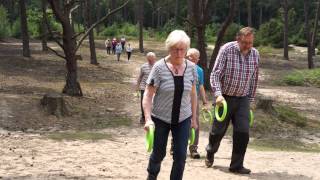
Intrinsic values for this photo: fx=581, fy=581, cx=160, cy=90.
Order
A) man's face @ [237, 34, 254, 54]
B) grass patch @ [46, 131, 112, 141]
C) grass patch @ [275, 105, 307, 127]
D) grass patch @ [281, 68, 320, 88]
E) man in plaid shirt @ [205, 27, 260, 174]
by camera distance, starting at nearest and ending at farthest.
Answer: man's face @ [237, 34, 254, 54] < man in plaid shirt @ [205, 27, 260, 174] < grass patch @ [46, 131, 112, 141] < grass patch @ [275, 105, 307, 127] < grass patch @ [281, 68, 320, 88]

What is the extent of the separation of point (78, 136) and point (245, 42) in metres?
5.30

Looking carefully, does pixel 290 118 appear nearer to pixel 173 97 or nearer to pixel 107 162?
pixel 107 162

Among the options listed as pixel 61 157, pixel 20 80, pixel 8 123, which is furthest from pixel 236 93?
pixel 20 80

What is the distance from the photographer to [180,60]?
582 cm

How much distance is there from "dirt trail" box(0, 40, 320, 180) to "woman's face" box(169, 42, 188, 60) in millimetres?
2088

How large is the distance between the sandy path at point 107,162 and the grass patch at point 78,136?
407mm

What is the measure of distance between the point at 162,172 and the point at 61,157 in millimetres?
1865

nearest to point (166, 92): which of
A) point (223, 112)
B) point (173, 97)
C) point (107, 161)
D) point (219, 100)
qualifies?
point (173, 97)

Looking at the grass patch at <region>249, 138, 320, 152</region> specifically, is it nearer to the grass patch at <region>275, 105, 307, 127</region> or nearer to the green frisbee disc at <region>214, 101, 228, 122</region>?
the grass patch at <region>275, 105, 307, 127</region>

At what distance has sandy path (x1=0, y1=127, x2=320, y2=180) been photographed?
7.51 metres

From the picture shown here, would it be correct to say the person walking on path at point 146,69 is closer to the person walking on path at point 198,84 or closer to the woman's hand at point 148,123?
the person walking on path at point 198,84

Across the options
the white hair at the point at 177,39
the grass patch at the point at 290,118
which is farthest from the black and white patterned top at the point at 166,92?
the grass patch at the point at 290,118

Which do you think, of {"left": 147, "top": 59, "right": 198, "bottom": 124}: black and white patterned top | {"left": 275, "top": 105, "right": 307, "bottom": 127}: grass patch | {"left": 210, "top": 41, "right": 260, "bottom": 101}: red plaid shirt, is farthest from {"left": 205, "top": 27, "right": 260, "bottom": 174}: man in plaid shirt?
{"left": 275, "top": 105, "right": 307, "bottom": 127}: grass patch

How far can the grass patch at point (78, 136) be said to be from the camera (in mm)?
11177
